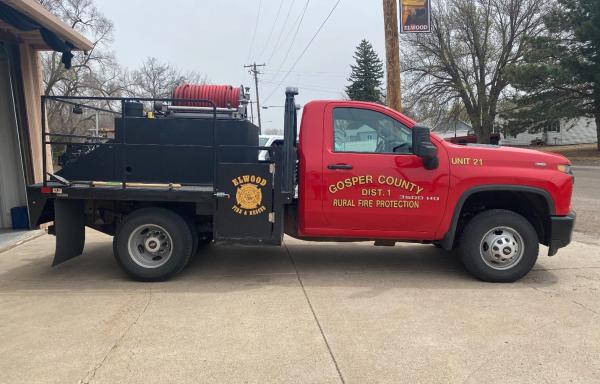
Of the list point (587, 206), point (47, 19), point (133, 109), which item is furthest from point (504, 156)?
point (587, 206)

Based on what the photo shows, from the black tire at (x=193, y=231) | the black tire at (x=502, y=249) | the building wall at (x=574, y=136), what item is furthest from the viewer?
the building wall at (x=574, y=136)

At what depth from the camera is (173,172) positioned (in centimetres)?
582

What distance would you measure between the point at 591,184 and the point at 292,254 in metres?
15.6

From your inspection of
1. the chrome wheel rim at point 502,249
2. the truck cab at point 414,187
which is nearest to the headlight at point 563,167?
the truck cab at point 414,187

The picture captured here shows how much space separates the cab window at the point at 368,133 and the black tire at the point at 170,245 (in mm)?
2031

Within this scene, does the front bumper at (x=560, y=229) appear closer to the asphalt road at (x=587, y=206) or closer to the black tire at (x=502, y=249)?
the black tire at (x=502, y=249)

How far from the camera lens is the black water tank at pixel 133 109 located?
5754 mm

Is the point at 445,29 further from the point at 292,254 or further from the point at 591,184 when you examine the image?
the point at 292,254

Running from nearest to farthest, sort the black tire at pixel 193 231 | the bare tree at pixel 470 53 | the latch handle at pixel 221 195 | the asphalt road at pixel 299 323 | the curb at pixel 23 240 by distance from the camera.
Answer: the asphalt road at pixel 299 323 → the latch handle at pixel 221 195 → the black tire at pixel 193 231 → the curb at pixel 23 240 → the bare tree at pixel 470 53

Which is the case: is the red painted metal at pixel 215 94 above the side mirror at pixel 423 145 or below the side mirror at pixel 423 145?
above

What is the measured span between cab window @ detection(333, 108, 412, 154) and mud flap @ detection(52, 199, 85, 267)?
10.5 feet

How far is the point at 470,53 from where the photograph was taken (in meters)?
42.2

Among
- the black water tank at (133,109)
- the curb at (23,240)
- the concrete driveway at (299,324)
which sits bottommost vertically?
the concrete driveway at (299,324)

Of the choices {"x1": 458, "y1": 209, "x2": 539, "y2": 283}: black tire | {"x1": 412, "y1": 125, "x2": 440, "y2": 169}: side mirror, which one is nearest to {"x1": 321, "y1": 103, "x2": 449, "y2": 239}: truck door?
{"x1": 412, "y1": 125, "x2": 440, "y2": 169}: side mirror
